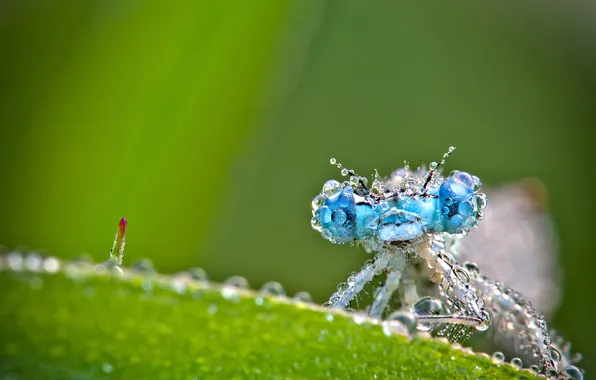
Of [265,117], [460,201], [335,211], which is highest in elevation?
[265,117]

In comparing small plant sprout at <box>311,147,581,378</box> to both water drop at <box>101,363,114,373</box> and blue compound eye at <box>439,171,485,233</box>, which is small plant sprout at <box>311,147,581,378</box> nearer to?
blue compound eye at <box>439,171,485,233</box>

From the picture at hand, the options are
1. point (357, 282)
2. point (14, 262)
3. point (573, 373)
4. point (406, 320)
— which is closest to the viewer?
A: point (14, 262)

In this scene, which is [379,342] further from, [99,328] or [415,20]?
[415,20]

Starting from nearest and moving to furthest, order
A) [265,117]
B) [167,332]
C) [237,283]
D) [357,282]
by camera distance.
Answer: [167,332] < [237,283] < [357,282] < [265,117]

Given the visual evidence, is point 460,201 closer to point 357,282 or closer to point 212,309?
point 357,282

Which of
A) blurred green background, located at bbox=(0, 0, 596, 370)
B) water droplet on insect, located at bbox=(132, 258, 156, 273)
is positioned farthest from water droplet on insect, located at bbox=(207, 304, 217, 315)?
blurred green background, located at bbox=(0, 0, 596, 370)

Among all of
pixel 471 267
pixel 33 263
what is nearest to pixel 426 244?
pixel 471 267
